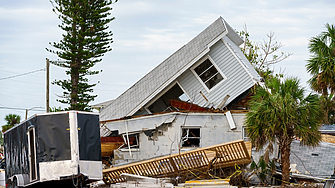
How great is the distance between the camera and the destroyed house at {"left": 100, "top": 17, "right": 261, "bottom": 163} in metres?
17.6

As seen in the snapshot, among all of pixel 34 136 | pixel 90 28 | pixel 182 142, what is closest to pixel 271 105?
pixel 182 142

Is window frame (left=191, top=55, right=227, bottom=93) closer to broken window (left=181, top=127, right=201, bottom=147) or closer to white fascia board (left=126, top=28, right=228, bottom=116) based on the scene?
white fascia board (left=126, top=28, right=228, bottom=116)

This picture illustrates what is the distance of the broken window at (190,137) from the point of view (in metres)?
17.6

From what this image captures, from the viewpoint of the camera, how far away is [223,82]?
1933 centimetres

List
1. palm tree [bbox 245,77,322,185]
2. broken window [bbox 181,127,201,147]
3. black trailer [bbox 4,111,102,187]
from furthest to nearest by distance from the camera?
1. broken window [bbox 181,127,201,147]
2. palm tree [bbox 245,77,322,185]
3. black trailer [bbox 4,111,102,187]

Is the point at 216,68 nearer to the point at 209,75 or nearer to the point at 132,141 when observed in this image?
the point at 209,75

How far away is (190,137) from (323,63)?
276 inches

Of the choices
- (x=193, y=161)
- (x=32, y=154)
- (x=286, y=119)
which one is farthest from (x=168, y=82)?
(x=32, y=154)

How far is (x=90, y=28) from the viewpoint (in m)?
31.1

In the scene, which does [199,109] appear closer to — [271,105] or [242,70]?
[242,70]

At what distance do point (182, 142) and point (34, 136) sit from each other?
7.72 m

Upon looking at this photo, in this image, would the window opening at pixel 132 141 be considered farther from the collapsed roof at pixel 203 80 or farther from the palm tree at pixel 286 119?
the palm tree at pixel 286 119

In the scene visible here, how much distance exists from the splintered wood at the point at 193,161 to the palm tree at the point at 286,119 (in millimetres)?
1118

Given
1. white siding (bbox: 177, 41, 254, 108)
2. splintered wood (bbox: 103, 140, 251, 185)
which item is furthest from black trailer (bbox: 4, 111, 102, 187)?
white siding (bbox: 177, 41, 254, 108)
